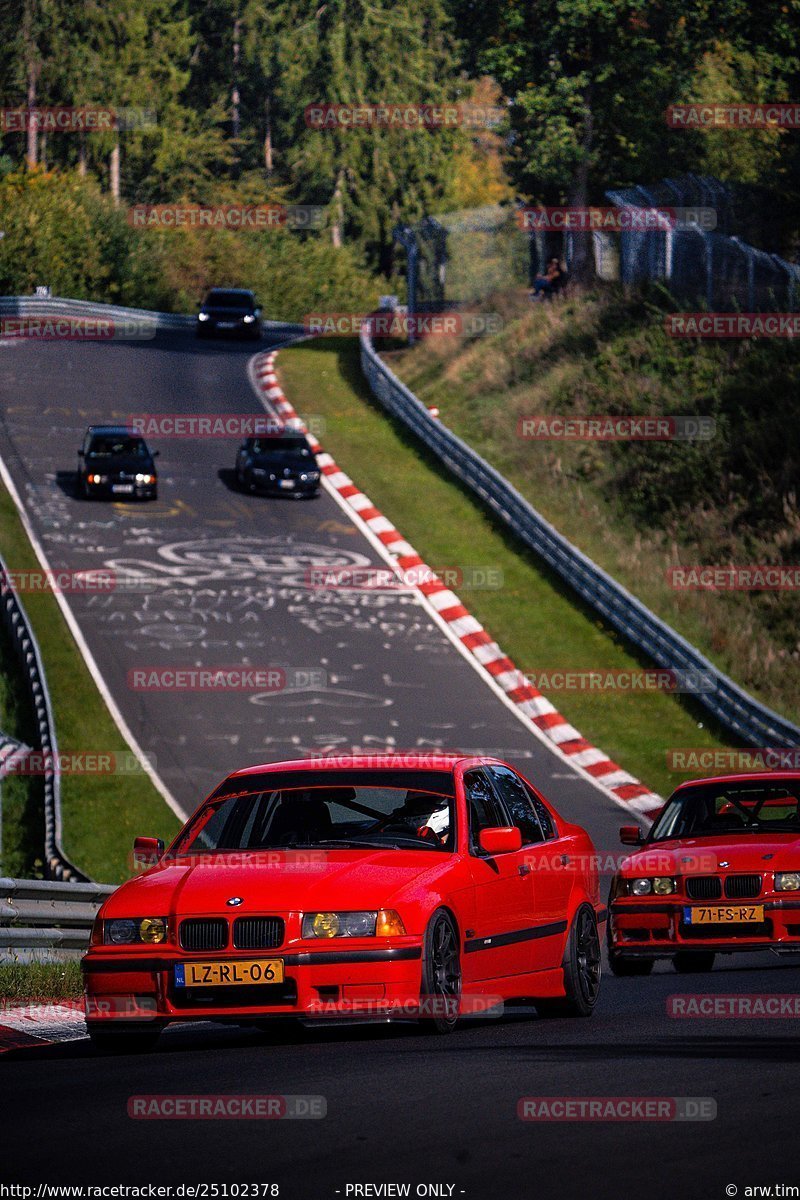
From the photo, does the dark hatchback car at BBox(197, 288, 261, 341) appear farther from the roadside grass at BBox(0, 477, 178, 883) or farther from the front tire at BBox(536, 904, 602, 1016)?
the front tire at BBox(536, 904, 602, 1016)

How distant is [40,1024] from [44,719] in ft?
42.1

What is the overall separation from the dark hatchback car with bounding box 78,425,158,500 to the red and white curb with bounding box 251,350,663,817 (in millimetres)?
3852

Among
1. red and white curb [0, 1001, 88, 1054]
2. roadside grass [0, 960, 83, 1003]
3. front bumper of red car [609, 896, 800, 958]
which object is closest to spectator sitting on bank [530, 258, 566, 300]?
front bumper of red car [609, 896, 800, 958]

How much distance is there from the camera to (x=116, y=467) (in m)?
35.3

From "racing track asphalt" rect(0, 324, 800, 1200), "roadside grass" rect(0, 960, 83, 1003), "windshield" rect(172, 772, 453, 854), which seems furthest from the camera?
"roadside grass" rect(0, 960, 83, 1003)

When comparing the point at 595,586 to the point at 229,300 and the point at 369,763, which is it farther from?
the point at 229,300

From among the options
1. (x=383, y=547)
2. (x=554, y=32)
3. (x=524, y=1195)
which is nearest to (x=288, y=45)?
(x=554, y=32)

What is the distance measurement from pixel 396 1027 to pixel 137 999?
1.60 metres

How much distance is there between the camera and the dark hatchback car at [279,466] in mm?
36031

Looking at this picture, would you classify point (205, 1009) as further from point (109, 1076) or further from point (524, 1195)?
point (524, 1195)

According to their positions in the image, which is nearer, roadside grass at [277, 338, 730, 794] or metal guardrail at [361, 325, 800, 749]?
metal guardrail at [361, 325, 800, 749]

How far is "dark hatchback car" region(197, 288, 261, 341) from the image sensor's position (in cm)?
5781

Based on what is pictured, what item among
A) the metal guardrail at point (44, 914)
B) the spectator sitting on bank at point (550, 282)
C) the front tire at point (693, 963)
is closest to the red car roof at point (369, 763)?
the metal guardrail at point (44, 914)

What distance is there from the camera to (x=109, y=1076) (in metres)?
7.97
